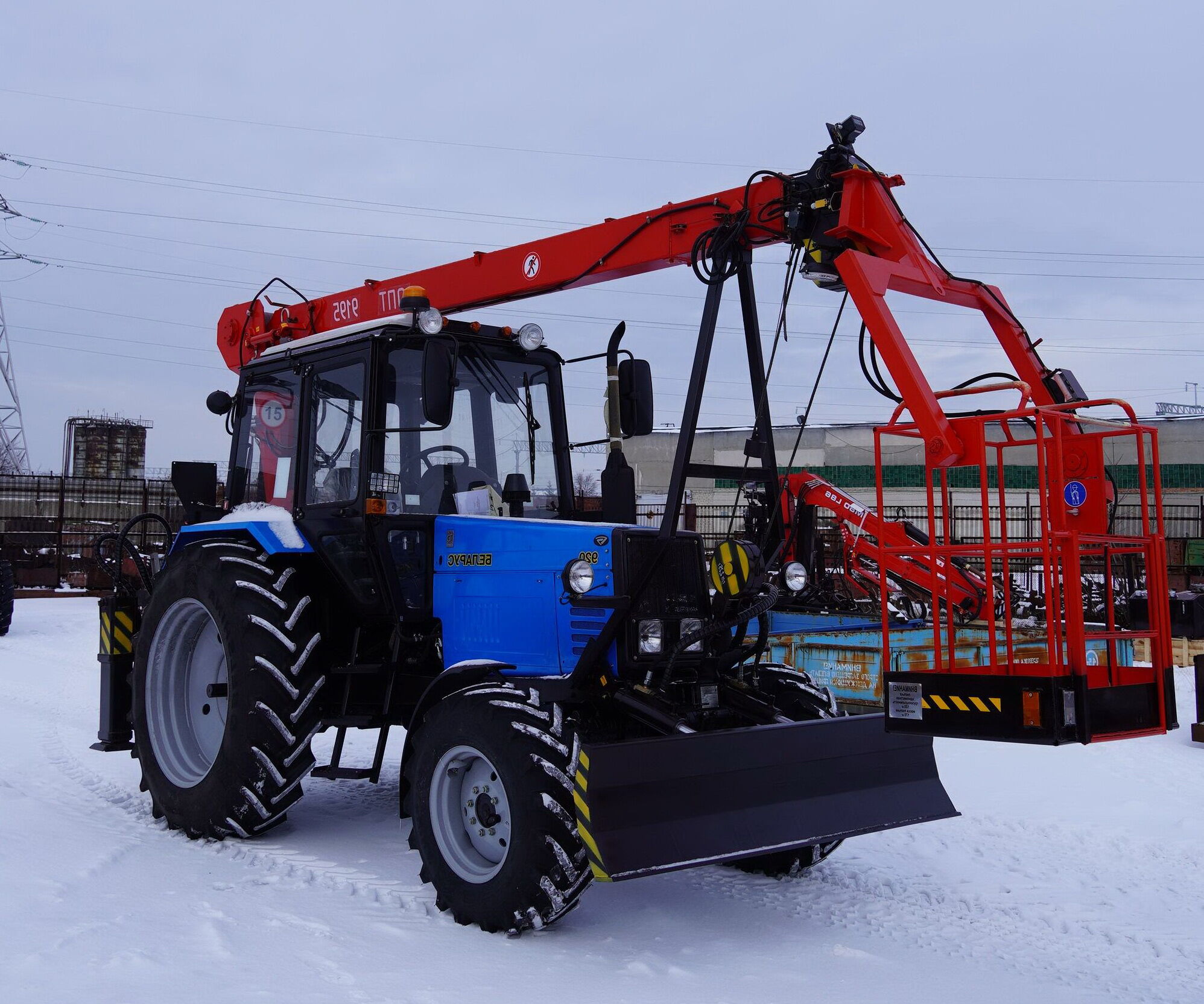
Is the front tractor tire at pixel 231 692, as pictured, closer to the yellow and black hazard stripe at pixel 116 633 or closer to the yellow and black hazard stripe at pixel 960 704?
the yellow and black hazard stripe at pixel 116 633

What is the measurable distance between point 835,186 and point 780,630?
7421mm

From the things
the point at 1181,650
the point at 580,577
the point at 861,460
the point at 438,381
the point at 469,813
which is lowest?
the point at 469,813

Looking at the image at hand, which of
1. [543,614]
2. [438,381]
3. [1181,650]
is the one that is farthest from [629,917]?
[1181,650]

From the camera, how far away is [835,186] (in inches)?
203

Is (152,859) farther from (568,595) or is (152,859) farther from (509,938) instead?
(568,595)

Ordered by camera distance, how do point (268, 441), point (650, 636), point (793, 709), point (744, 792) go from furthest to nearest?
point (268, 441), point (793, 709), point (650, 636), point (744, 792)

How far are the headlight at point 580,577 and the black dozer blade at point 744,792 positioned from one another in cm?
71

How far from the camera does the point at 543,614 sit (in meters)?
5.17

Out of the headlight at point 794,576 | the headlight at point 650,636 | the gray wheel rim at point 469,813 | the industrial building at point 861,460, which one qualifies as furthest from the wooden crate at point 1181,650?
the industrial building at point 861,460

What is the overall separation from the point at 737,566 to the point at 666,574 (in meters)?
0.35

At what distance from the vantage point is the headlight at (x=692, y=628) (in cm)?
519

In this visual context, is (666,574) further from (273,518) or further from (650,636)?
(273,518)

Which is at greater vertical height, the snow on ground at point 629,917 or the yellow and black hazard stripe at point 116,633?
the yellow and black hazard stripe at point 116,633

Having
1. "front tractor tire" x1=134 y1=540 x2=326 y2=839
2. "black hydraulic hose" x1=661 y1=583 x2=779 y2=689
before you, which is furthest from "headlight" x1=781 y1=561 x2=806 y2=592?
Answer: "front tractor tire" x1=134 y1=540 x2=326 y2=839
